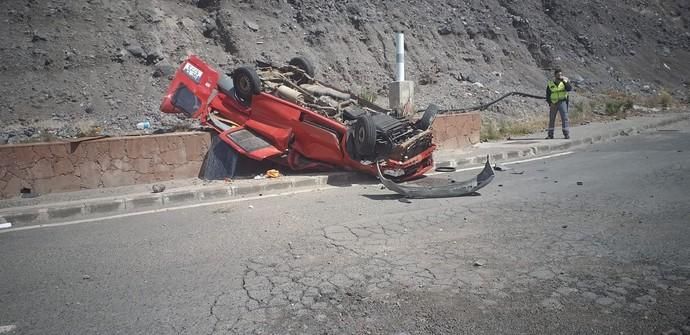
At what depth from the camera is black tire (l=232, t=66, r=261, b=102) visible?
8516 millimetres

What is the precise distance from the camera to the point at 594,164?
9.27 meters

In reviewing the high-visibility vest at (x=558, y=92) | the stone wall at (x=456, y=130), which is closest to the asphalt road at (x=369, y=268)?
the stone wall at (x=456, y=130)

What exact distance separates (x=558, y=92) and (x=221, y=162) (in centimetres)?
909

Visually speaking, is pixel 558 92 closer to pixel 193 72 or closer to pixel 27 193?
pixel 193 72

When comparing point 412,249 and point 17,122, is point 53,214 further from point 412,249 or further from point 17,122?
point 17,122

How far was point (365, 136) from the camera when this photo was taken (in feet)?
24.2

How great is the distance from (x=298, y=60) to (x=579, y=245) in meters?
7.84

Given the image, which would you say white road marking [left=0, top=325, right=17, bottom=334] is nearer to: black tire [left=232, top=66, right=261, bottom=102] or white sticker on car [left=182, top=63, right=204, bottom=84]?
black tire [left=232, top=66, right=261, bottom=102]

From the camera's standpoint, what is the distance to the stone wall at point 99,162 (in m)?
7.05

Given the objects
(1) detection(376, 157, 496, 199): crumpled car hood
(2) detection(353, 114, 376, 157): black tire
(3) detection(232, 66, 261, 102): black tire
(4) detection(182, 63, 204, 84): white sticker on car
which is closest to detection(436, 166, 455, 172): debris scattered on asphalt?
(2) detection(353, 114, 376, 157): black tire

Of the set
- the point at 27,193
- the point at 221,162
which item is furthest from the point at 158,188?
the point at 27,193

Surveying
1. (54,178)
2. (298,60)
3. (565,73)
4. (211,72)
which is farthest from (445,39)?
(54,178)

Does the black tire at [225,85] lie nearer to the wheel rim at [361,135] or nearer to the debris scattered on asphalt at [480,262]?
the wheel rim at [361,135]

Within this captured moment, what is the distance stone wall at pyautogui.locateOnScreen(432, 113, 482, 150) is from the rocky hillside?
17.8 feet
